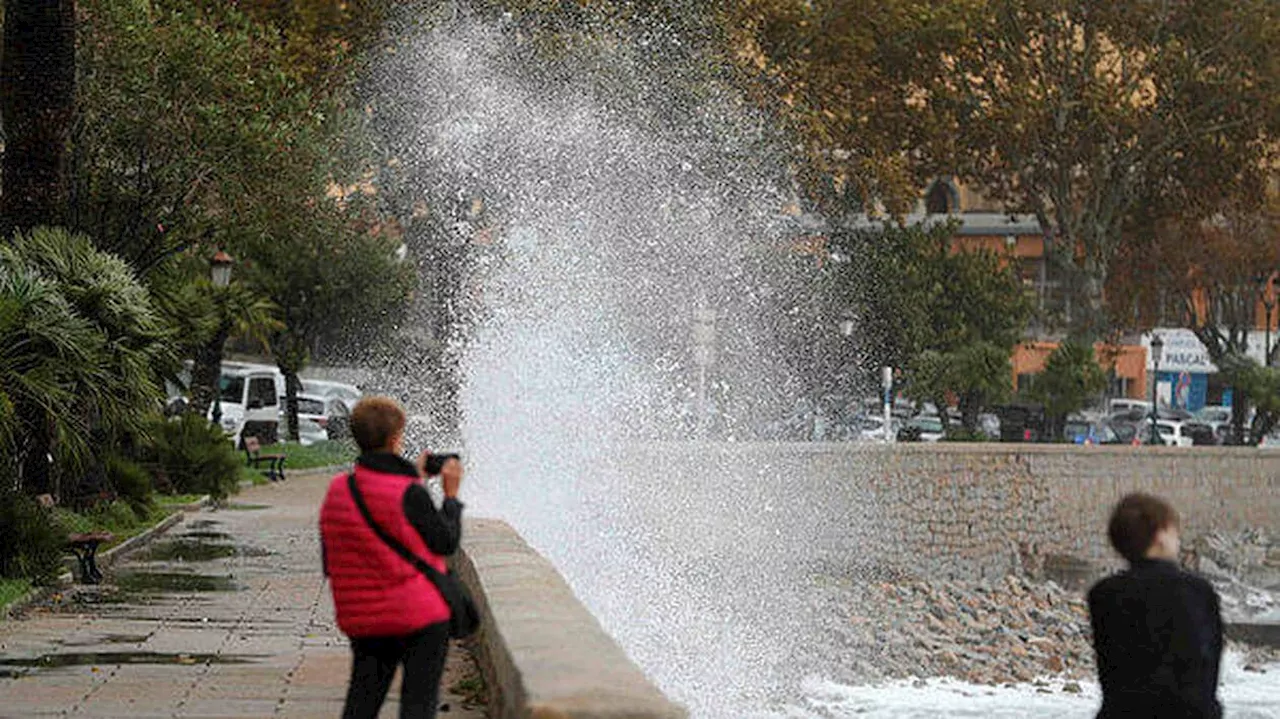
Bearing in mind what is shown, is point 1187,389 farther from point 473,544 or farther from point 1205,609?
point 1205,609

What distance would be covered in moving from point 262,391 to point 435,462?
132 feet

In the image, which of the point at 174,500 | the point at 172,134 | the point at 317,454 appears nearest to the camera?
the point at 172,134

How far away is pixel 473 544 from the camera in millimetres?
13133

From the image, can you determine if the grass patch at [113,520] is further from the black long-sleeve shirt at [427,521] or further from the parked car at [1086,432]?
the parked car at [1086,432]

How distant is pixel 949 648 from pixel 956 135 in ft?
Answer: 63.6

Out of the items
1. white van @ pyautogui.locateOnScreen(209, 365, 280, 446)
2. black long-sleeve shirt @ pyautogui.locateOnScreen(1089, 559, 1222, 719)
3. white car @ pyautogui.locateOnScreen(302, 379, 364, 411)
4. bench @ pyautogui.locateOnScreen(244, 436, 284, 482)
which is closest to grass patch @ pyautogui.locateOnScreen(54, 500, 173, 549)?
bench @ pyautogui.locateOnScreen(244, 436, 284, 482)

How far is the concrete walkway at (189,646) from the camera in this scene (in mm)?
11094

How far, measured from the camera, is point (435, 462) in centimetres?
784

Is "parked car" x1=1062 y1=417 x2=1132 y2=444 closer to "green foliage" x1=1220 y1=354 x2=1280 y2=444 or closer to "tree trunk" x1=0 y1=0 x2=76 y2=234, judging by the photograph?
"green foliage" x1=1220 y1=354 x2=1280 y2=444

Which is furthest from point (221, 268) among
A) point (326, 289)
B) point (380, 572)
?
point (380, 572)

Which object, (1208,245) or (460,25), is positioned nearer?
(460,25)

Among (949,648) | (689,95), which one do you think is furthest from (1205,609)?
(689,95)

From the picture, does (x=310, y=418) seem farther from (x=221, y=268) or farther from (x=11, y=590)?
(x=11, y=590)

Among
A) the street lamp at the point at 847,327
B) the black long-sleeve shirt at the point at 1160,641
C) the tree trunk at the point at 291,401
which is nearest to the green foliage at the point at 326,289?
the tree trunk at the point at 291,401
